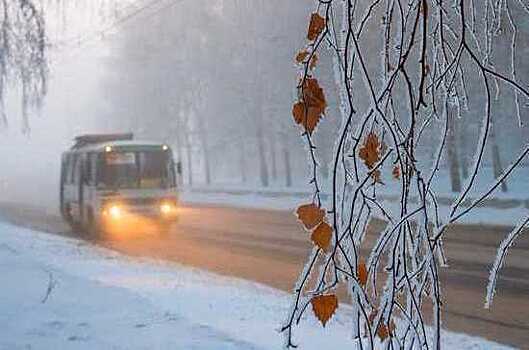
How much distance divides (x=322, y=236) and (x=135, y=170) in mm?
21044

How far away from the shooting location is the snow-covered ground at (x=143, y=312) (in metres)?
7.11

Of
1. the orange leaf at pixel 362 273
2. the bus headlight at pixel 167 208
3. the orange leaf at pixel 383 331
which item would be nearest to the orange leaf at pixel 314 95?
the orange leaf at pixel 362 273

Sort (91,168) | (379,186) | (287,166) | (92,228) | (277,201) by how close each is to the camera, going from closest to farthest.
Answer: (379,186) < (91,168) < (92,228) < (277,201) < (287,166)

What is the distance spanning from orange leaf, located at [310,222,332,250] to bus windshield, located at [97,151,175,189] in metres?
20.7

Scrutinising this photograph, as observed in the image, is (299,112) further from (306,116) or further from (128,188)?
(128,188)

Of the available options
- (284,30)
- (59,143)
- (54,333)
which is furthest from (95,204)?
(59,143)

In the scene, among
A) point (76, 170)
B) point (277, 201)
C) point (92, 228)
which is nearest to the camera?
point (92, 228)

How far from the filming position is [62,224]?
92.9 feet

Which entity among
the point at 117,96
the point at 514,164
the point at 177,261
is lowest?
the point at 177,261

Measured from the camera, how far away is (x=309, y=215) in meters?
1.45

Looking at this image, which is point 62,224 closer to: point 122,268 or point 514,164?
point 122,268

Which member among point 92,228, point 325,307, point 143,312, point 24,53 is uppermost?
point 24,53

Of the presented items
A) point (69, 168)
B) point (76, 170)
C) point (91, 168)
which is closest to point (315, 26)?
point (91, 168)

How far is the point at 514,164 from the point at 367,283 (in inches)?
16.3
